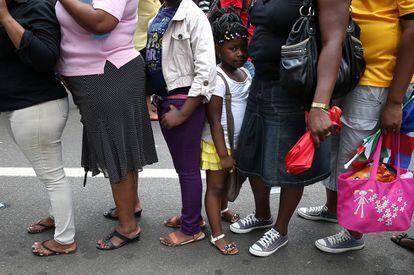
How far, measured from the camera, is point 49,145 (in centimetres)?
253

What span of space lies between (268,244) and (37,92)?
1550 millimetres

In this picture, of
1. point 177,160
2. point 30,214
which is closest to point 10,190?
point 30,214

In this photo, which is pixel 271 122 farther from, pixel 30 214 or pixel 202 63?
pixel 30 214

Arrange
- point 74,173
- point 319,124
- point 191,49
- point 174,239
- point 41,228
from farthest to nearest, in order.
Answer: point 74,173 → point 41,228 → point 174,239 → point 191,49 → point 319,124

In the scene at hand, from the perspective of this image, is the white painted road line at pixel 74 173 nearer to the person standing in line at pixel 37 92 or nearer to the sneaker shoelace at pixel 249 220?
the sneaker shoelace at pixel 249 220

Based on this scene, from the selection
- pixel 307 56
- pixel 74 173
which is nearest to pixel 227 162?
pixel 307 56

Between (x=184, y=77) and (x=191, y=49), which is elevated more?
(x=191, y=49)

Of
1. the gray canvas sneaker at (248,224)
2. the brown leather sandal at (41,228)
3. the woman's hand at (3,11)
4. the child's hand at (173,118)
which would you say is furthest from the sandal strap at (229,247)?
the woman's hand at (3,11)

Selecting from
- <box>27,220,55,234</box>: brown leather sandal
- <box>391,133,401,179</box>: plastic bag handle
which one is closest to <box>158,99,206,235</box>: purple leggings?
<box>27,220,55,234</box>: brown leather sandal

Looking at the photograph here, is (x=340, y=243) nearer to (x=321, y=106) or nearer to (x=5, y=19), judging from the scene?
(x=321, y=106)

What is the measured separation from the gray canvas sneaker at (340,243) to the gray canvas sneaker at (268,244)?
23 centimetres

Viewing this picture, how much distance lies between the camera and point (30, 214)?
321cm

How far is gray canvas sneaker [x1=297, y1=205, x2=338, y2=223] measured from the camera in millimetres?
3127

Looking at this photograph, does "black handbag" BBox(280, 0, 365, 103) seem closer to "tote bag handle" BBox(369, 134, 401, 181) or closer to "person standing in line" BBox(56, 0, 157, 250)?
"tote bag handle" BBox(369, 134, 401, 181)
